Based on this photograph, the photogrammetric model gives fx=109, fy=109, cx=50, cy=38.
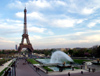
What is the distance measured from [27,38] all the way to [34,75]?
187 feet

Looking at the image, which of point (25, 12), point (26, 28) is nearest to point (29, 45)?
point (26, 28)

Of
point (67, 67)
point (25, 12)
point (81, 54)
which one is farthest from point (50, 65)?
point (25, 12)

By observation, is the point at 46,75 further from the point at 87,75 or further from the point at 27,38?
the point at 27,38

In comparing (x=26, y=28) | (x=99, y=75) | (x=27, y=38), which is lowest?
(x=99, y=75)

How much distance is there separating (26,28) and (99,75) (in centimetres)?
5925

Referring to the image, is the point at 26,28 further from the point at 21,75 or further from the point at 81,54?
the point at 21,75

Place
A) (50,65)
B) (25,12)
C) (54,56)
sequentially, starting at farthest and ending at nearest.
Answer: (25,12) < (54,56) < (50,65)

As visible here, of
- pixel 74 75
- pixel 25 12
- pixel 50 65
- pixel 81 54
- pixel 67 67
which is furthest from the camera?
pixel 25 12

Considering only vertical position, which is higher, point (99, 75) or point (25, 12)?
point (25, 12)

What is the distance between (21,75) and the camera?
1492cm

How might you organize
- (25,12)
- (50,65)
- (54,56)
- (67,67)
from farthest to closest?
1. (25,12)
2. (54,56)
3. (50,65)
4. (67,67)

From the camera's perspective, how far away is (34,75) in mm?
14984

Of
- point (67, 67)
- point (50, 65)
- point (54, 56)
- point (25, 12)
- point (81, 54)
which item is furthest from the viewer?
point (25, 12)

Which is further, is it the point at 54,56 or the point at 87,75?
the point at 54,56
